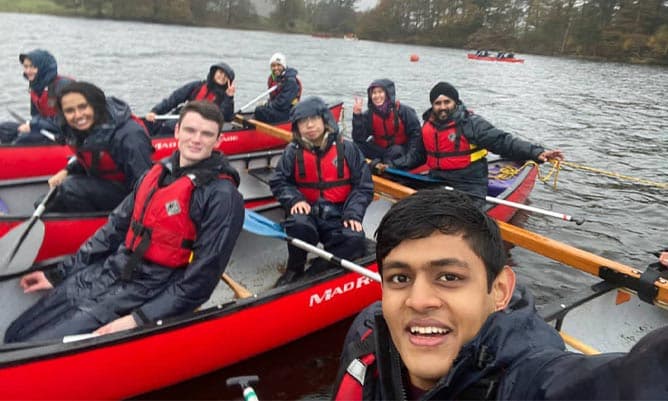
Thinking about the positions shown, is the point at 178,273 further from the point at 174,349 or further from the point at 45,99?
the point at 45,99

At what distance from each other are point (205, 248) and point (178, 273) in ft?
1.20

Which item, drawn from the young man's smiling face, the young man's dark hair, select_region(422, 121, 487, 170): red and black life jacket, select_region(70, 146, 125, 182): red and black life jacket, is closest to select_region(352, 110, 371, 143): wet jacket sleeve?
select_region(422, 121, 487, 170): red and black life jacket

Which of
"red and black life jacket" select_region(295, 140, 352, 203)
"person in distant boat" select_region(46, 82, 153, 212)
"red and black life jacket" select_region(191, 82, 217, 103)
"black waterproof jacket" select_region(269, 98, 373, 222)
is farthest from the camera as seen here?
"red and black life jacket" select_region(191, 82, 217, 103)

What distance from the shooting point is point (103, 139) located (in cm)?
430

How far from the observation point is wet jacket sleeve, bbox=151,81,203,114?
8242mm

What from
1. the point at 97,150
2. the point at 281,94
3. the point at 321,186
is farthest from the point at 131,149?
the point at 281,94

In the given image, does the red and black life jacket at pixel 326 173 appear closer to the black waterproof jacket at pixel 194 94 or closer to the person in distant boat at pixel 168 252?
the person in distant boat at pixel 168 252

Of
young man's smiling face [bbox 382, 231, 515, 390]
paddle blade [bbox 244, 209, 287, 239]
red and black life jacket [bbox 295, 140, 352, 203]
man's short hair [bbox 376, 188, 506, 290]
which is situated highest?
man's short hair [bbox 376, 188, 506, 290]

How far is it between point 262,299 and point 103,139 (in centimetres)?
208

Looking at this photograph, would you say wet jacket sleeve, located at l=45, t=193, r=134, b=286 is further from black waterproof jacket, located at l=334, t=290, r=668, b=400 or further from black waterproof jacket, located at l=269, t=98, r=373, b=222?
black waterproof jacket, located at l=334, t=290, r=668, b=400

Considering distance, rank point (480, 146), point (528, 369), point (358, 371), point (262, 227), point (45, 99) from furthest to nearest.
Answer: point (45, 99)
point (480, 146)
point (262, 227)
point (358, 371)
point (528, 369)

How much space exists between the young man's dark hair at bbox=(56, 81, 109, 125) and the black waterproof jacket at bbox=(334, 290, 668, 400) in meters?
3.57

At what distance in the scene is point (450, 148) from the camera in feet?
19.1

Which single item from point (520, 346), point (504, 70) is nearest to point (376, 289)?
point (520, 346)
